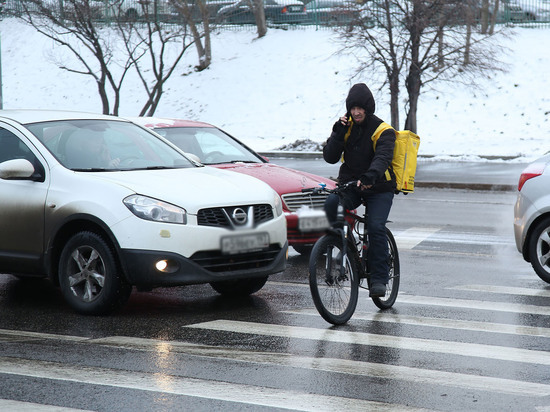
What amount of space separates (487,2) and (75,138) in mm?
29433

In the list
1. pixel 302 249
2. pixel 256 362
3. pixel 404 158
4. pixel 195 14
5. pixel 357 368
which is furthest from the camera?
pixel 195 14

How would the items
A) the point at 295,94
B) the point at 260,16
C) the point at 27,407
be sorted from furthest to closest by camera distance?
the point at 260,16, the point at 295,94, the point at 27,407

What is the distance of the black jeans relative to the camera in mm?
7254

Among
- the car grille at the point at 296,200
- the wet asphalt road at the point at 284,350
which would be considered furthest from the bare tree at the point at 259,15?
the wet asphalt road at the point at 284,350

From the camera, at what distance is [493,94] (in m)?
33.5

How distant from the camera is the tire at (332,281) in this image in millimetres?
6695

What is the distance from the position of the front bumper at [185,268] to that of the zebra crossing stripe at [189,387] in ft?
4.40

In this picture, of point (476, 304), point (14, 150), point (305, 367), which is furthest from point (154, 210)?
point (476, 304)

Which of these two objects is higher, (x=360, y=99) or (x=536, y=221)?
(x=360, y=99)

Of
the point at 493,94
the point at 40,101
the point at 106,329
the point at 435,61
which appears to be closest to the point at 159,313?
the point at 106,329

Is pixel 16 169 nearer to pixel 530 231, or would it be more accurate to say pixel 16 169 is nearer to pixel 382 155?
pixel 382 155

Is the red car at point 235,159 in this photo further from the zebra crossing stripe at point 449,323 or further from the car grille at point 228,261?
the car grille at point 228,261

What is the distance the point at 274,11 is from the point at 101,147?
124 ft

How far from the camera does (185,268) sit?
22.7ft
